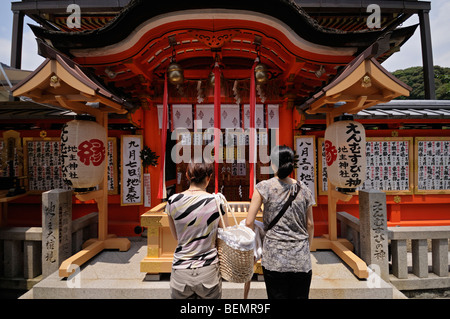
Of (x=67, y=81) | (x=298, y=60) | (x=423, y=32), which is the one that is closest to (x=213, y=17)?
(x=298, y=60)

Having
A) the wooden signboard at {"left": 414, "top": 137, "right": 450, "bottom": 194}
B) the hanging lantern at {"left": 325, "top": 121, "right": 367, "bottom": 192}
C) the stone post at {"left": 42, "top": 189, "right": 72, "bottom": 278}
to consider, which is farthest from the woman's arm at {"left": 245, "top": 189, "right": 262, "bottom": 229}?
the wooden signboard at {"left": 414, "top": 137, "right": 450, "bottom": 194}

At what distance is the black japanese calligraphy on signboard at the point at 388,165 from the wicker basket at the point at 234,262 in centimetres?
516

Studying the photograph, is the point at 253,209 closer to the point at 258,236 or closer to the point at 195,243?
the point at 258,236

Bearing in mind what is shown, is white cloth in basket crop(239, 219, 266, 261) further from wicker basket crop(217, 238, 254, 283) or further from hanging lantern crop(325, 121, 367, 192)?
hanging lantern crop(325, 121, 367, 192)

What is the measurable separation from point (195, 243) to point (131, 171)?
5279 millimetres

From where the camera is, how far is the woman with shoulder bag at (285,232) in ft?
8.38

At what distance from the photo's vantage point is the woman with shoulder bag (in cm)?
255

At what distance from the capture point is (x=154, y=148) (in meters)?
7.02

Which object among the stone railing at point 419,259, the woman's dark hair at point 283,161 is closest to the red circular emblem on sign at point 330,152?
the stone railing at point 419,259

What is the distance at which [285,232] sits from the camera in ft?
8.51

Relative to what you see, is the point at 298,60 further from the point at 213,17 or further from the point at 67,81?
the point at 67,81

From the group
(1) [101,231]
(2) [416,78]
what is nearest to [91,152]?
(1) [101,231]

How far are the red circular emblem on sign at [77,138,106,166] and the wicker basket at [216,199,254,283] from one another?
401 centimetres

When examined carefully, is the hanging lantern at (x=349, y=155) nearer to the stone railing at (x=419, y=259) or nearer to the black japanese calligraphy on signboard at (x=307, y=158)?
the stone railing at (x=419, y=259)
